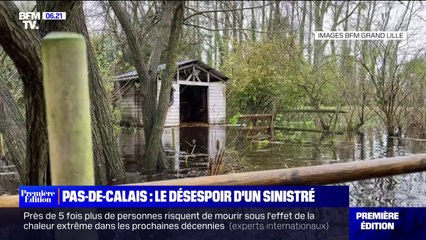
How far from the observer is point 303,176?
96 centimetres

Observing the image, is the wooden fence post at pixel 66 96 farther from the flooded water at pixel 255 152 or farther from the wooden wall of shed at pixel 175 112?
the wooden wall of shed at pixel 175 112

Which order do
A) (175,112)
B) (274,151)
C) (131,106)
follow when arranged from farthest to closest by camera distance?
(175,112), (131,106), (274,151)

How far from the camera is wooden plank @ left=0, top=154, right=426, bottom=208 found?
0.92m

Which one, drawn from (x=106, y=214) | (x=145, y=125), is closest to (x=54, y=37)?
(x=106, y=214)

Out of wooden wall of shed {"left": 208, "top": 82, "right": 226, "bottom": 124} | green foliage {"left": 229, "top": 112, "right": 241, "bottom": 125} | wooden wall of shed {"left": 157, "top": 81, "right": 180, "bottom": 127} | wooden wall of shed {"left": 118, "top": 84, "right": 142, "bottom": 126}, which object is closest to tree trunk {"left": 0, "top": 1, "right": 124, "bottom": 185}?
green foliage {"left": 229, "top": 112, "right": 241, "bottom": 125}

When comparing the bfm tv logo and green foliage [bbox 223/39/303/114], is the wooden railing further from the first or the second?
green foliage [bbox 223/39/303/114]

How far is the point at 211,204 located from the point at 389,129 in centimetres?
394

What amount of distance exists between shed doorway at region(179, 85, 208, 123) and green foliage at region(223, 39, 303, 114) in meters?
1.23

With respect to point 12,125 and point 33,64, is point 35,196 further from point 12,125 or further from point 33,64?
point 12,125

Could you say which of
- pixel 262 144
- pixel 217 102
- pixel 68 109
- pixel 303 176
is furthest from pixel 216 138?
pixel 68 109

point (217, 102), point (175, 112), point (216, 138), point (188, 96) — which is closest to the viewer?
point (216, 138)

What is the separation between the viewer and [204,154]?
3693 mm
